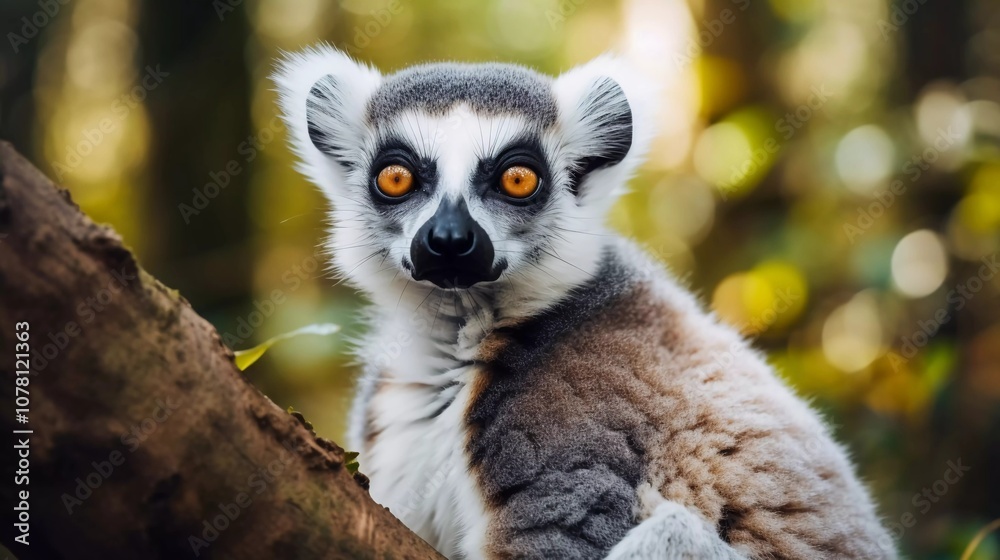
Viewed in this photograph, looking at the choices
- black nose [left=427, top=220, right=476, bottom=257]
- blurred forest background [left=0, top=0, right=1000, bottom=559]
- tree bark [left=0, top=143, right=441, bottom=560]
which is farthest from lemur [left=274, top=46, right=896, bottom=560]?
tree bark [left=0, top=143, right=441, bottom=560]

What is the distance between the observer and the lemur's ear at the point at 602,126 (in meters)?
3.59

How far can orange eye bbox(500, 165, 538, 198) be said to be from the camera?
A: 3.27 m

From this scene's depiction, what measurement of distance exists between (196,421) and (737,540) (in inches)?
74.7

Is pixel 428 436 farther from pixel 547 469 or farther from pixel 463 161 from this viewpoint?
pixel 463 161

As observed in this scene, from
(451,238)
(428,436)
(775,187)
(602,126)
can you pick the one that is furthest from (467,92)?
→ (775,187)

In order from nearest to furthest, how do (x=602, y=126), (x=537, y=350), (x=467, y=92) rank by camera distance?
(x=537, y=350)
(x=467, y=92)
(x=602, y=126)

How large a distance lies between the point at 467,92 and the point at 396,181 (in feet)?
Result: 1.62

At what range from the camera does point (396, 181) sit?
10.9ft

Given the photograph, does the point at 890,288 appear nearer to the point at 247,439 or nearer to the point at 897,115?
the point at 897,115

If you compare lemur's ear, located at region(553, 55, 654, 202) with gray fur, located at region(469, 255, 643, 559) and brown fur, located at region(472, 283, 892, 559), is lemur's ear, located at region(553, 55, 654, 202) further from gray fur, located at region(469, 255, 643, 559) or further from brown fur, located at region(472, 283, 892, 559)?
gray fur, located at region(469, 255, 643, 559)

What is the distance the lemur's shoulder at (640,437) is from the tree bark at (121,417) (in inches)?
37.4

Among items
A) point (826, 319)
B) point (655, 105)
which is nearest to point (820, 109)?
point (826, 319)

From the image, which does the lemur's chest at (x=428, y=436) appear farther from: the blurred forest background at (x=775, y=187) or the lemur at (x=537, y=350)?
the blurred forest background at (x=775, y=187)

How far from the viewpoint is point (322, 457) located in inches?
84.4
